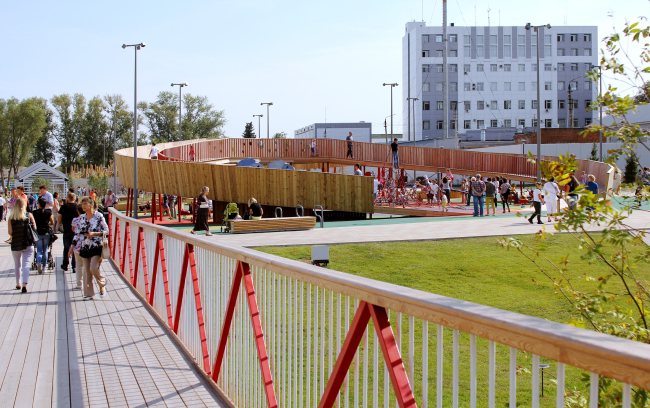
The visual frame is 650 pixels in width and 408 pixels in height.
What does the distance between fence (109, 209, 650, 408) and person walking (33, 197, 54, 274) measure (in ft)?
15.3

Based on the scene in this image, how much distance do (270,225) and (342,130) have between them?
69765 mm

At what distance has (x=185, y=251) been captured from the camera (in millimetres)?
6270

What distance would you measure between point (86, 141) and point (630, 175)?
289 ft

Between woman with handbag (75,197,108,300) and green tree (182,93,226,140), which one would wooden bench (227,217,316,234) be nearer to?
woman with handbag (75,197,108,300)

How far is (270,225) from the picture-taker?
2180 cm

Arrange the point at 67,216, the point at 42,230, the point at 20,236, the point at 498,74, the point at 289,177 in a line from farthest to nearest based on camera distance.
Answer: the point at 498,74 → the point at 289,177 → the point at 42,230 → the point at 67,216 → the point at 20,236

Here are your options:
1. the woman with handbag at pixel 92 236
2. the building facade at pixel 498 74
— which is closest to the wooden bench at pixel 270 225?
the woman with handbag at pixel 92 236

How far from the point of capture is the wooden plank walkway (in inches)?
195

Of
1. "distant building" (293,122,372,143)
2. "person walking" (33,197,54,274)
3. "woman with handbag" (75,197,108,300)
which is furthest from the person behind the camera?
"distant building" (293,122,372,143)

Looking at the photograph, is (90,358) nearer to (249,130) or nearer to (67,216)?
(67,216)

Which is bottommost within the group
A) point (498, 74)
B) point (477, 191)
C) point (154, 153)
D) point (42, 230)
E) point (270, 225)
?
point (270, 225)

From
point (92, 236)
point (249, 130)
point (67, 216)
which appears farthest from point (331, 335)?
point (249, 130)

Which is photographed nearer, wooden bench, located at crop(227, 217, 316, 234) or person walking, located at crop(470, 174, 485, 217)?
wooden bench, located at crop(227, 217, 316, 234)

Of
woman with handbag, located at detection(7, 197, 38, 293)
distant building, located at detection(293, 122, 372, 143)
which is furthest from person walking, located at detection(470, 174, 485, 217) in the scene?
distant building, located at detection(293, 122, 372, 143)
